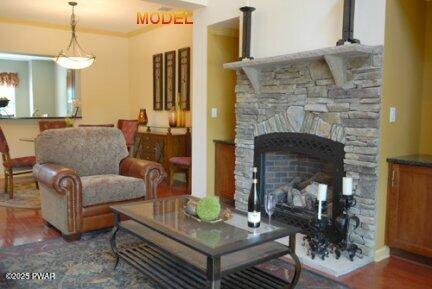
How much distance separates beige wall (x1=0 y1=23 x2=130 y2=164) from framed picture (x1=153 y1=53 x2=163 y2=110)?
1130mm

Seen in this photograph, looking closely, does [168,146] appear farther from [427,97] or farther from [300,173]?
[427,97]

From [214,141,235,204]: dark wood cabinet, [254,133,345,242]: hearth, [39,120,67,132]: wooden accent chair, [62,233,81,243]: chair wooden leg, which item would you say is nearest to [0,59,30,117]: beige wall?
[39,120,67,132]: wooden accent chair

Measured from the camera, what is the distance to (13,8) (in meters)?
5.70

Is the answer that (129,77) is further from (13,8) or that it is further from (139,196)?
(139,196)

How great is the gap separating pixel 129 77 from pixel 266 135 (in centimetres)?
452

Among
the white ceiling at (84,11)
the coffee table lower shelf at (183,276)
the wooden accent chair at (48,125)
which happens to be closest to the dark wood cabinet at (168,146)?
the wooden accent chair at (48,125)

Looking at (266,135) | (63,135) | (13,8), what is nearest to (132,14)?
(13,8)

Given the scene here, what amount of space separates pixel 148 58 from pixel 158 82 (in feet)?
2.06

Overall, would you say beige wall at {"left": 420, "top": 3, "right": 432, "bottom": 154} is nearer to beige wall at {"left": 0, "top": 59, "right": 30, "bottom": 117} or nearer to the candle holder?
the candle holder

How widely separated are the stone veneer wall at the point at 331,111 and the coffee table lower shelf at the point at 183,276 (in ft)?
3.23

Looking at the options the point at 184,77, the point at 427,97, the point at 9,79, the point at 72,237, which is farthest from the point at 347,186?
the point at 9,79

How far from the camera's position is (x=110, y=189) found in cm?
350

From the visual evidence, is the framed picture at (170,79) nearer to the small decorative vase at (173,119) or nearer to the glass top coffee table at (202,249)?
the small decorative vase at (173,119)

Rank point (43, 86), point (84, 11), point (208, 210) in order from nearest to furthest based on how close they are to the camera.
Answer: point (208, 210) → point (84, 11) → point (43, 86)
